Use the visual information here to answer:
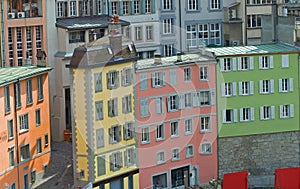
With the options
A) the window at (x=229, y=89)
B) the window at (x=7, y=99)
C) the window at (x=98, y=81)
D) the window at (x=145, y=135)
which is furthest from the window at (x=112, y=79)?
the window at (x=229, y=89)

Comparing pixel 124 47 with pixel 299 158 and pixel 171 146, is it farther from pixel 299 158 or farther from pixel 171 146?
pixel 299 158

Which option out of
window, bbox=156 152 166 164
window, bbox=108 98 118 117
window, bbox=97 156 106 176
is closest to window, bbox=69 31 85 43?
window, bbox=108 98 118 117

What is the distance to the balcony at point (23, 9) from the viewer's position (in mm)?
72562

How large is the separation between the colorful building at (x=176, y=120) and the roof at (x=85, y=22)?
5770 millimetres

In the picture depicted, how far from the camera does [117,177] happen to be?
6744cm

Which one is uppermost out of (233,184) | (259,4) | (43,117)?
(259,4)

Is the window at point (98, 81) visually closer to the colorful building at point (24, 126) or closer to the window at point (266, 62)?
the colorful building at point (24, 126)

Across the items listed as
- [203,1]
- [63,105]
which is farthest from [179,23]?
[63,105]

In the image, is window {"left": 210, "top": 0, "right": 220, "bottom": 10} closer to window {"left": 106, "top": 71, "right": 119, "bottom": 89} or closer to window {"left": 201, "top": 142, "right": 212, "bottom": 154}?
window {"left": 201, "top": 142, "right": 212, "bottom": 154}

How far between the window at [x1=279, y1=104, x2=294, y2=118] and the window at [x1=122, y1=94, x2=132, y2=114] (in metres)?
11.1

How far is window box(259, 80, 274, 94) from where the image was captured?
73.5m

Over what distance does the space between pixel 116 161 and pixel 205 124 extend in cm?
766

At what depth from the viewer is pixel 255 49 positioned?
74.6 metres

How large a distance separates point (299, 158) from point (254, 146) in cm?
325
